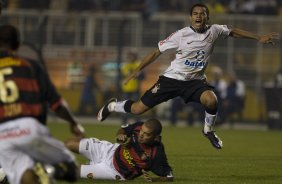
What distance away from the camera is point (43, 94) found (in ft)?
26.9

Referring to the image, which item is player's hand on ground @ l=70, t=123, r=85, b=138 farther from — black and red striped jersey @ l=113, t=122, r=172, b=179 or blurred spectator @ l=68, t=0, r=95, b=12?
blurred spectator @ l=68, t=0, r=95, b=12

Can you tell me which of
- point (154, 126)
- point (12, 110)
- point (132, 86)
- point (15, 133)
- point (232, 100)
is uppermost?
point (12, 110)

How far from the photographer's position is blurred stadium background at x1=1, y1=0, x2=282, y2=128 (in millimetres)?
30391

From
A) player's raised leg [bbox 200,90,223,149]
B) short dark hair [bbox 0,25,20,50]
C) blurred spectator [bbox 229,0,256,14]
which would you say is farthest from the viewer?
blurred spectator [bbox 229,0,256,14]

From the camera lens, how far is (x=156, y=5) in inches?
1287

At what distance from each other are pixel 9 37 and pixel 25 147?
3.24ft

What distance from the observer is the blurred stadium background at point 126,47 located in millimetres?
30391

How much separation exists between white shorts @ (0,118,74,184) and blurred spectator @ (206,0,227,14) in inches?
939

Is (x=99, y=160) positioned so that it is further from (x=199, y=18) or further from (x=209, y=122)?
(x=199, y=18)

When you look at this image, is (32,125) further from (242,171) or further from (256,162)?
(256,162)

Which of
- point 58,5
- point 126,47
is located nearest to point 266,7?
point 126,47

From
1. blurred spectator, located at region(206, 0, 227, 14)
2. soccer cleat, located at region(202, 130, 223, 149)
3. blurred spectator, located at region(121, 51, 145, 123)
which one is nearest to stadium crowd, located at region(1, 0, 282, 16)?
blurred spectator, located at region(206, 0, 227, 14)

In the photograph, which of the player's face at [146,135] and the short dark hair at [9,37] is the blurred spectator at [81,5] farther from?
the short dark hair at [9,37]

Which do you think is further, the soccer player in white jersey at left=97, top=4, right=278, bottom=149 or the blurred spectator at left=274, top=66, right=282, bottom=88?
the blurred spectator at left=274, top=66, right=282, bottom=88
